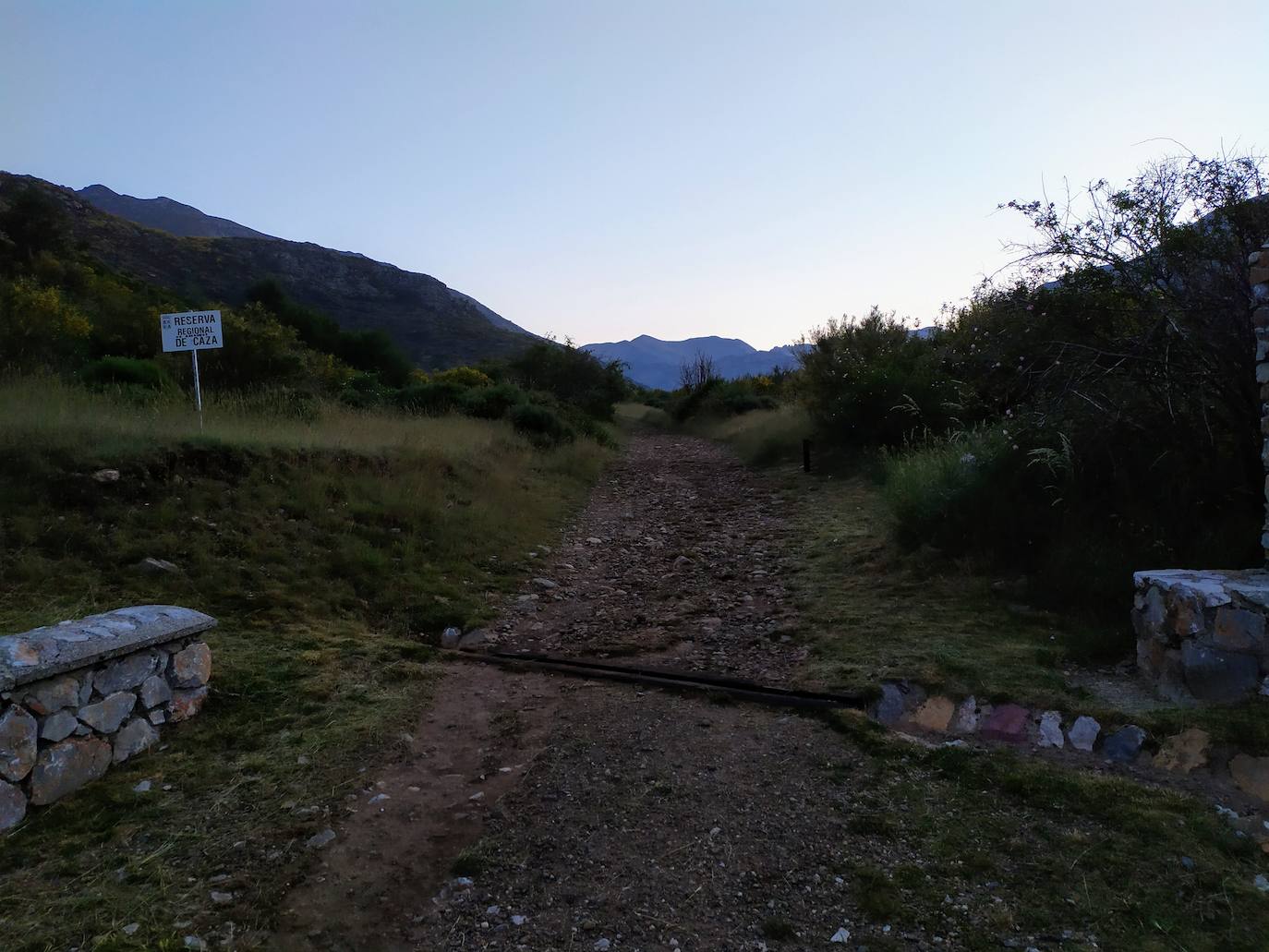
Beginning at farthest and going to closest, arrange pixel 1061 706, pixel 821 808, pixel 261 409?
pixel 261 409, pixel 1061 706, pixel 821 808

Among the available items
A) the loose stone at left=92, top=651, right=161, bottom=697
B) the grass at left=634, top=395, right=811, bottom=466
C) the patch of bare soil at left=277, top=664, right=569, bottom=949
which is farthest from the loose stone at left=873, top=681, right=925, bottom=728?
the grass at left=634, top=395, right=811, bottom=466

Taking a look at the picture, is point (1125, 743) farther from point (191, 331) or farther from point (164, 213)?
point (164, 213)

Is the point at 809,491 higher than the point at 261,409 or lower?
lower

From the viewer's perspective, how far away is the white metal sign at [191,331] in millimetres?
10109

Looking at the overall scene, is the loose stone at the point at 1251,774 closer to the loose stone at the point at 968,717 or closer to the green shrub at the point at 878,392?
the loose stone at the point at 968,717

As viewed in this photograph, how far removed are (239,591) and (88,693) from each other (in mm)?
2728

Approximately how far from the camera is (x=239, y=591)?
22.1ft

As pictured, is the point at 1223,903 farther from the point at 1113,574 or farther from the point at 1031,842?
the point at 1113,574

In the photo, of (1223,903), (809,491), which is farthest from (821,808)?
(809,491)

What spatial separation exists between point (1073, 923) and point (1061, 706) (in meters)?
1.87

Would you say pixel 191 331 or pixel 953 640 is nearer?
pixel 953 640

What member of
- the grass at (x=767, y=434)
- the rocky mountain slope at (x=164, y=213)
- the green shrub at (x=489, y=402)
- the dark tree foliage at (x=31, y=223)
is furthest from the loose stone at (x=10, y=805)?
the rocky mountain slope at (x=164, y=213)

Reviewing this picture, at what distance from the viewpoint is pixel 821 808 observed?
3809mm

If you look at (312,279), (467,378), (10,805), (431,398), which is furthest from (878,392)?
(312,279)
